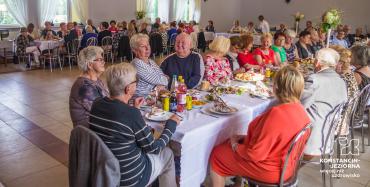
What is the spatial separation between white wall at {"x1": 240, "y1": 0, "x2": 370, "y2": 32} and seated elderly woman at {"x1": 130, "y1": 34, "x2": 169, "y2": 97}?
35.1 feet

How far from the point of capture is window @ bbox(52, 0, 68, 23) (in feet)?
31.0

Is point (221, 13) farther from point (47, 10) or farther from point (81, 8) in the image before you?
Result: point (47, 10)

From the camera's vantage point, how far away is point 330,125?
2.38m

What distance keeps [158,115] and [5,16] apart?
8.01 meters

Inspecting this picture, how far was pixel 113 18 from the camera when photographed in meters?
10.5

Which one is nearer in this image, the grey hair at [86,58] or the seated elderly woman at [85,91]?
the seated elderly woman at [85,91]

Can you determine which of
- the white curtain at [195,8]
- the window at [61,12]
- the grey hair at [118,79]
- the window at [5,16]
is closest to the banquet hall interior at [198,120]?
the grey hair at [118,79]

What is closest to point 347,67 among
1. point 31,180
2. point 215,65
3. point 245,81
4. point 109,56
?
point 245,81

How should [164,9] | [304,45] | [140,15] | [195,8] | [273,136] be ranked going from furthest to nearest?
[195,8], [164,9], [140,15], [304,45], [273,136]

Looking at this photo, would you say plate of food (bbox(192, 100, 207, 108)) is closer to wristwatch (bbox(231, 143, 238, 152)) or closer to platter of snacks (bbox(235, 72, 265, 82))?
wristwatch (bbox(231, 143, 238, 152))

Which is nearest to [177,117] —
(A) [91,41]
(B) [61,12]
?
(A) [91,41]

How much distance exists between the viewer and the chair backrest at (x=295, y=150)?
1834 mm

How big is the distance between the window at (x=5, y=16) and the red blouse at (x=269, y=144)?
27.4 ft

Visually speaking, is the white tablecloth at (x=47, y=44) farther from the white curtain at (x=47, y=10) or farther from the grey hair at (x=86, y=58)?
the grey hair at (x=86, y=58)
